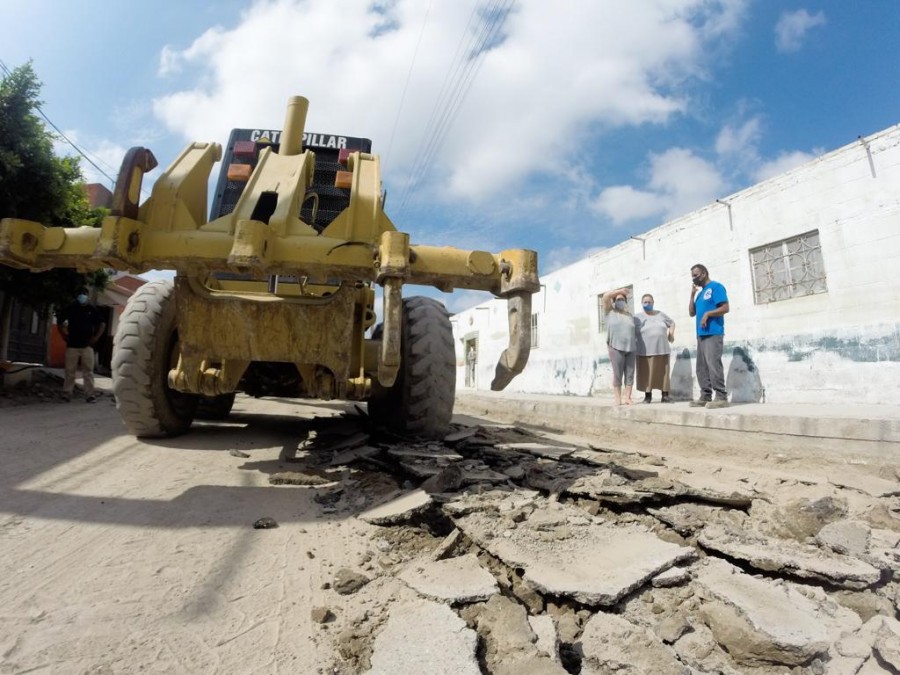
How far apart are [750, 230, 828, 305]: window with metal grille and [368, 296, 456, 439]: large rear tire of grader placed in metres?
6.24

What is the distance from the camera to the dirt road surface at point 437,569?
1339 mm

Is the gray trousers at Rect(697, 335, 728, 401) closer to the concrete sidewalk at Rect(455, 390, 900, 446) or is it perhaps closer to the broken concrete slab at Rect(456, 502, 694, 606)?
the concrete sidewalk at Rect(455, 390, 900, 446)

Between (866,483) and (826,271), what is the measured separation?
4967 mm

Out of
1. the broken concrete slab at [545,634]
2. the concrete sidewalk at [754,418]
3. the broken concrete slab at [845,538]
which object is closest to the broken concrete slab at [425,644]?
the broken concrete slab at [545,634]

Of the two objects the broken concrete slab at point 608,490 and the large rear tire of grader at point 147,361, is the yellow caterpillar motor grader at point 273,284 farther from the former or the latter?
the broken concrete slab at point 608,490

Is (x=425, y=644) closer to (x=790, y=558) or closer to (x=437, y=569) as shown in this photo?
(x=437, y=569)

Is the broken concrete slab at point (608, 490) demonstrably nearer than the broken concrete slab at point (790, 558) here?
No

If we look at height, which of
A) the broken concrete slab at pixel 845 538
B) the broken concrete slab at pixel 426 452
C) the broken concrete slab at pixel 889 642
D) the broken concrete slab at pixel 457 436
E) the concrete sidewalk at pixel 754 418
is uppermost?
the concrete sidewalk at pixel 754 418

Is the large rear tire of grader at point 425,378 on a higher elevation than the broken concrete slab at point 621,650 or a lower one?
higher

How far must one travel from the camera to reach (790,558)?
1.78 m

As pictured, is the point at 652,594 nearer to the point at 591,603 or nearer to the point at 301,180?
the point at 591,603

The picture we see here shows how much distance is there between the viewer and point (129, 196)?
2523 millimetres

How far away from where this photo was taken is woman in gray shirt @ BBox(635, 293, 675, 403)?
7.04 metres

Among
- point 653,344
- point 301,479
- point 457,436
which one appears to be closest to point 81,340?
point 301,479
